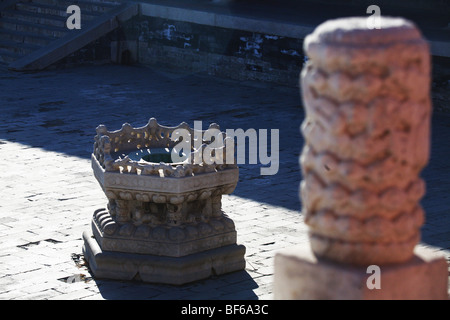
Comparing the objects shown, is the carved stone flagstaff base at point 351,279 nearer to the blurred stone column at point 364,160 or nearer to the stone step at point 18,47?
the blurred stone column at point 364,160

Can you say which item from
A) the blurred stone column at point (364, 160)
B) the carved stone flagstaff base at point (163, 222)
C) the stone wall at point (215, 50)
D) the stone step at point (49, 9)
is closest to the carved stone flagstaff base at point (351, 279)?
the blurred stone column at point (364, 160)

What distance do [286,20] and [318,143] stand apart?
1169 centimetres

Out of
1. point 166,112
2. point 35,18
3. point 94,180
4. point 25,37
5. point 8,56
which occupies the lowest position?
point 94,180

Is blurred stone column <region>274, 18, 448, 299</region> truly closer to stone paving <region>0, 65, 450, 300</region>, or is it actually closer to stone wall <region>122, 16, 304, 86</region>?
stone paving <region>0, 65, 450, 300</region>

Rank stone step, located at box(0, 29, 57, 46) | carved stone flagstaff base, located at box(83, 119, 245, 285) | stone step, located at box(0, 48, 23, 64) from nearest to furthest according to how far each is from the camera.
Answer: carved stone flagstaff base, located at box(83, 119, 245, 285)
stone step, located at box(0, 48, 23, 64)
stone step, located at box(0, 29, 57, 46)

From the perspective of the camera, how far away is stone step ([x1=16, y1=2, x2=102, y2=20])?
16.3m

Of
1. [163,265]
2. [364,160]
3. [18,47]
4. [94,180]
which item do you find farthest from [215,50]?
[364,160]

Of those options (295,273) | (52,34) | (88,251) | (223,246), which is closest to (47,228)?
(88,251)

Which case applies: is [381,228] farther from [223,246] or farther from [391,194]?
[223,246]

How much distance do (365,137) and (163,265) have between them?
3.42 meters

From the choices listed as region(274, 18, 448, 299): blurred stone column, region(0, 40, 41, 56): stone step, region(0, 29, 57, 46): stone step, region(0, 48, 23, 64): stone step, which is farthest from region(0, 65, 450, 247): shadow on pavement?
region(274, 18, 448, 299): blurred stone column

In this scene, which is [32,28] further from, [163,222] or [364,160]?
[364,160]

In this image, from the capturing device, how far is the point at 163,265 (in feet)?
18.8

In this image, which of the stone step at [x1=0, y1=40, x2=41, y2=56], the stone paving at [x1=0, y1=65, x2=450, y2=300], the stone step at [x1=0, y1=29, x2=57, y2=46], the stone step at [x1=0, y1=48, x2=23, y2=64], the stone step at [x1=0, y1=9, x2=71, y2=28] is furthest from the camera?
the stone step at [x1=0, y1=9, x2=71, y2=28]
